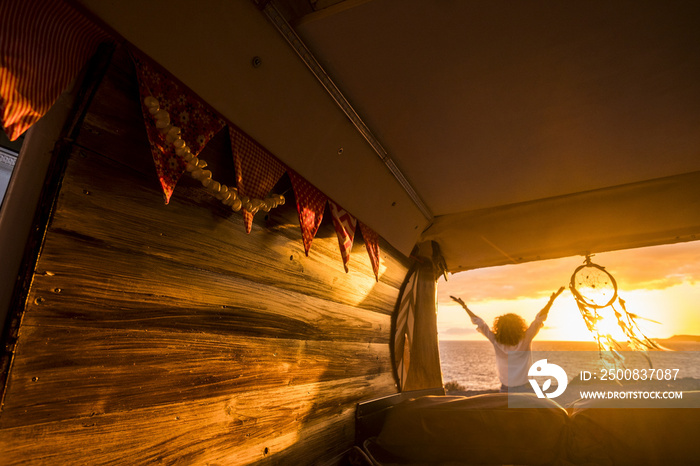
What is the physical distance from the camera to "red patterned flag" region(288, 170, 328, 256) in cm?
149

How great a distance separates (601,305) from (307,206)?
9.66ft

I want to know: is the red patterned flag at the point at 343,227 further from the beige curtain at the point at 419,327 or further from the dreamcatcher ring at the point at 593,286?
the dreamcatcher ring at the point at 593,286

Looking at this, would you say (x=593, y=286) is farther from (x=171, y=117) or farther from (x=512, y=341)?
(x=171, y=117)

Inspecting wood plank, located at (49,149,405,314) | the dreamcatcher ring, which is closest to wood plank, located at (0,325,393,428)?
wood plank, located at (49,149,405,314)

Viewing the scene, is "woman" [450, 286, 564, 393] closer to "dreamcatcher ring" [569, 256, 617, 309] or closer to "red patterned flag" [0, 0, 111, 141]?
"dreamcatcher ring" [569, 256, 617, 309]

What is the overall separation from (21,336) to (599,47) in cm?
190

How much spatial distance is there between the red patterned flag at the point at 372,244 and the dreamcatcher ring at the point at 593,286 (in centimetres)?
205

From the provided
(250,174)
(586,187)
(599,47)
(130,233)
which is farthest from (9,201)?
(586,187)

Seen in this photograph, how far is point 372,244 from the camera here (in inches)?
87.1

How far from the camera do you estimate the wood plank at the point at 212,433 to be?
0.73 m

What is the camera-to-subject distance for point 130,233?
0.92 m

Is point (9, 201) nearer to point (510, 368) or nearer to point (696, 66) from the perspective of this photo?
point (696, 66)

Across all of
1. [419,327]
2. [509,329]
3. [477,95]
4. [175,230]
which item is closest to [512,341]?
[509,329]

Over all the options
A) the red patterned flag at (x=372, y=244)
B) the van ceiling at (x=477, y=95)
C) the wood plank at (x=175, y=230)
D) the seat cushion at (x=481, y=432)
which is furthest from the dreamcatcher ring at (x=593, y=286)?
the wood plank at (x=175, y=230)
